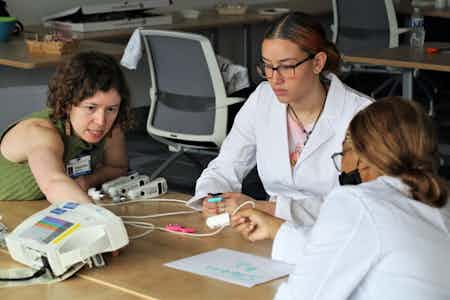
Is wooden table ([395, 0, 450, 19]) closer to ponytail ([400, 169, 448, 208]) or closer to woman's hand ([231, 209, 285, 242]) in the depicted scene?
woman's hand ([231, 209, 285, 242])

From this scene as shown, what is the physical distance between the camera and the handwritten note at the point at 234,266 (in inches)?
79.1

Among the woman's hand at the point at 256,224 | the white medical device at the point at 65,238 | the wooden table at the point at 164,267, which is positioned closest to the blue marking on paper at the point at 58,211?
the white medical device at the point at 65,238

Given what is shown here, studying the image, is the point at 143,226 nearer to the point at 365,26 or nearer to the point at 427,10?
the point at 365,26

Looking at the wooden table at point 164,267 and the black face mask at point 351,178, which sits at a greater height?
the black face mask at point 351,178

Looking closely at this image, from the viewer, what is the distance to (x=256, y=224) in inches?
90.7

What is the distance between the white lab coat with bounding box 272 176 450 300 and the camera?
168 cm

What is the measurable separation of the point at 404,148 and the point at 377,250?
21 cm

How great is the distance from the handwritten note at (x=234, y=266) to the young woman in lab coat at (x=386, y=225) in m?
0.21

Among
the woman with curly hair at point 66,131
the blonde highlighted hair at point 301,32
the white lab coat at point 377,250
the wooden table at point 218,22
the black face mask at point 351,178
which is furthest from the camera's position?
the wooden table at point 218,22

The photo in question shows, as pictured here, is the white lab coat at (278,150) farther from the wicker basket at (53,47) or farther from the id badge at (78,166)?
the wicker basket at (53,47)

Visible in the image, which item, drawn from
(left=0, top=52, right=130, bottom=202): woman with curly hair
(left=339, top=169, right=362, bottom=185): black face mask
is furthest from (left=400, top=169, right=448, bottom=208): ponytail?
(left=0, top=52, right=130, bottom=202): woman with curly hair

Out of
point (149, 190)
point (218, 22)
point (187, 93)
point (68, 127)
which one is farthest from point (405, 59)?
point (68, 127)

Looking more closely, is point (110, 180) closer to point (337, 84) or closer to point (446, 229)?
point (337, 84)

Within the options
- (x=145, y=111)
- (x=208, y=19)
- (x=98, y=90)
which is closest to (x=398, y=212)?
(x=98, y=90)
